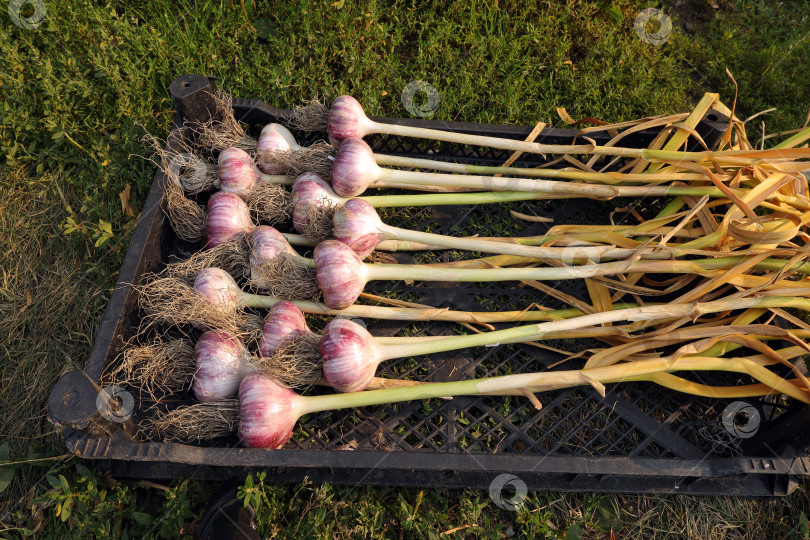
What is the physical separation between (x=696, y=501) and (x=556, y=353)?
2.37ft

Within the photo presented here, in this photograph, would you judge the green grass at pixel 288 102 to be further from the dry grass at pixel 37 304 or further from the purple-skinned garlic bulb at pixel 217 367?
the purple-skinned garlic bulb at pixel 217 367

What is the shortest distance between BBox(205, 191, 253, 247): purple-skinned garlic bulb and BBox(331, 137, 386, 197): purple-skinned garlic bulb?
35 cm

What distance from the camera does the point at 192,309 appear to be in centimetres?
156

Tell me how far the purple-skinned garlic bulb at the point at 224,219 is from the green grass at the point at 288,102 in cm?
56

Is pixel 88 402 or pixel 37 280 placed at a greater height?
pixel 88 402

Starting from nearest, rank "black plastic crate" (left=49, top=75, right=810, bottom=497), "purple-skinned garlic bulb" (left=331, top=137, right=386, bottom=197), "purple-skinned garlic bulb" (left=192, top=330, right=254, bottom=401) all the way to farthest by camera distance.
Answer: "black plastic crate" (left=49, top=75, right=810, bottom=497) < "purple-skinned garlic bulb" (left=192, top=330, right=254, bottom=401) < "purple-skinned garlic bulb" (left=331, top=137, right=386, bottom=197)

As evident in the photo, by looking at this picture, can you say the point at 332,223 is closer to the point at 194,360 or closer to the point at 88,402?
the point at 194,360

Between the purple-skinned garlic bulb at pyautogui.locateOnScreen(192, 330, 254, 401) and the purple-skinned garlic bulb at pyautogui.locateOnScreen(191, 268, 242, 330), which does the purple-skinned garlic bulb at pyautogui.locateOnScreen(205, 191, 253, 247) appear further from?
the purple-skinned garlic bulb at pyautogui.locateOnScreen(192, 330, 254, 401)

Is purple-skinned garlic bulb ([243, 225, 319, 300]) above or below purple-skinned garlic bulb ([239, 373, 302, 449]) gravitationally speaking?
above

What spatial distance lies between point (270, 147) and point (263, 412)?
1.04 meters

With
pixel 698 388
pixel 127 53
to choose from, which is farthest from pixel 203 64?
pixel 698 388

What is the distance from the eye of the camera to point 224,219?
1774mm

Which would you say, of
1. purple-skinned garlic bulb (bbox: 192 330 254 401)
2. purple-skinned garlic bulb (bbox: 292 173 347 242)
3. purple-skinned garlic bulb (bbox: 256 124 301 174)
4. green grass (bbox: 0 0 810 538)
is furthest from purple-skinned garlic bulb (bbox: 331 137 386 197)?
purple-skinned garlic bulb (bbox: 192 330 254 401)

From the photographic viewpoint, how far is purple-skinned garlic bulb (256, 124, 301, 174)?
1973 millimetres
